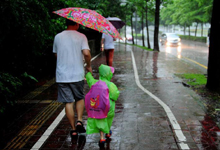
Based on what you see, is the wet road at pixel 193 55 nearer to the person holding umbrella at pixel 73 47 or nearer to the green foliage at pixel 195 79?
the green foliage at pixel 195 79

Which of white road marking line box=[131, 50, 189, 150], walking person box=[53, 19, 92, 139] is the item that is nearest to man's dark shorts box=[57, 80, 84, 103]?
walking person box=[53, 19, 92, 139]

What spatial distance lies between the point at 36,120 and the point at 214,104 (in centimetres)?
410

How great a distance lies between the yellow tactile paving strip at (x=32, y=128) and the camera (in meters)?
4.38

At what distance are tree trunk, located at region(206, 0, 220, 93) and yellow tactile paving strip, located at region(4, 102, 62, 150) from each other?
444 cm

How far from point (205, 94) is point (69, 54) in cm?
466

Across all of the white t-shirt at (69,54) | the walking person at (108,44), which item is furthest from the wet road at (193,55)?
the white t-shirt at (69,54)

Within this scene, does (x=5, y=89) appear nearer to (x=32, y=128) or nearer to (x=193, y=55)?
(x=32, y=128)

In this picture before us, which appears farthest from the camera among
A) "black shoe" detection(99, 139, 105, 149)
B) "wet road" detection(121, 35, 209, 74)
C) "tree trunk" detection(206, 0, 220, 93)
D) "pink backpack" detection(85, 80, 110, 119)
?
"wet road" detection(121, 35, 209, 74)

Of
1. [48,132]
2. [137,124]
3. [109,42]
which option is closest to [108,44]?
[109,42]

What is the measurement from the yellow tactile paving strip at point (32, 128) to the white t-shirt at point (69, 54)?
1.18m

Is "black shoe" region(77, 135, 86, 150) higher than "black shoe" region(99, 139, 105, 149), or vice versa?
"black shoe" region(99, 139, 105, 149)

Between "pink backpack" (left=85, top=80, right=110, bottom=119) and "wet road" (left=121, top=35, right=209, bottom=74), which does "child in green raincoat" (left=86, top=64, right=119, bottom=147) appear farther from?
"wet road" (left=121, top=35, right=209, bottom=74)

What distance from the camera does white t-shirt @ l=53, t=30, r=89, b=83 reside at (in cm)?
430

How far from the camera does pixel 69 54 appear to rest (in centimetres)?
431
